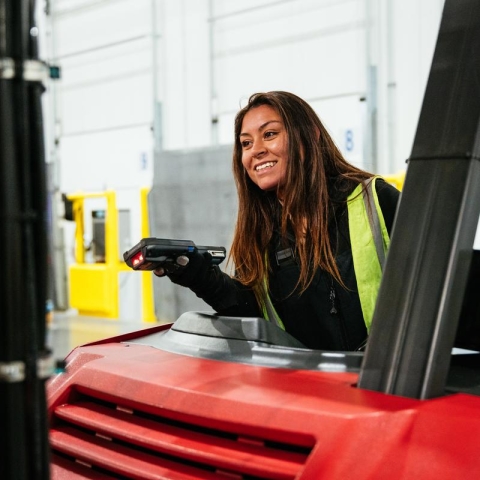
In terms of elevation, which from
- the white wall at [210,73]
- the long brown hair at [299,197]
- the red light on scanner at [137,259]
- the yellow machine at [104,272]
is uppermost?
the white wall at [210,73]

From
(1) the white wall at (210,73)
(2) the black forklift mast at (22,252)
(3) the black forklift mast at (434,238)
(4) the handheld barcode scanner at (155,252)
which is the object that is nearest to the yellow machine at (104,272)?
(1) the white wall at (210,73)

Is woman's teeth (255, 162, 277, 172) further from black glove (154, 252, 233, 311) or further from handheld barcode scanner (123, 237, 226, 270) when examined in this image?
handheld barcode scanner (123, 237, 226, 270)

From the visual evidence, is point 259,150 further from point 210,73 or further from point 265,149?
point 210,73

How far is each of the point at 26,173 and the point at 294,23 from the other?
24.6ft

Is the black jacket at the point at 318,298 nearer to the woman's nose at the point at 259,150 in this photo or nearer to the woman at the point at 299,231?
the woman at the point at 299,231

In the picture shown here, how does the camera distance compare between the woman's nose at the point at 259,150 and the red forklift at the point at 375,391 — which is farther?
the woman's nose at the point at 259,150

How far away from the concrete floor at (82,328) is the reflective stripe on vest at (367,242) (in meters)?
5.32

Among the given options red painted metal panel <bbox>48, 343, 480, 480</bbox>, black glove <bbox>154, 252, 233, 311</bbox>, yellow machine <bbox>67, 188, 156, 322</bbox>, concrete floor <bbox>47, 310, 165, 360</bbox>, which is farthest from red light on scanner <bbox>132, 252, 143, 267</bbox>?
yellow machine <bbox>67, 188, 156, 322</bbox>

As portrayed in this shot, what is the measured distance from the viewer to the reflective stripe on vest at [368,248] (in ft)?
6.70

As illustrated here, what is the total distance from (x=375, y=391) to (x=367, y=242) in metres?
0.74

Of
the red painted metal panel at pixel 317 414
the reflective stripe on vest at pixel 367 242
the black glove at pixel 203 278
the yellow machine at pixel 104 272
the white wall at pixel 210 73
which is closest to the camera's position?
the red painted metal panel at pixel 317 414

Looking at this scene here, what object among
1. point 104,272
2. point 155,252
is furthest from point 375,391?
point 104,272

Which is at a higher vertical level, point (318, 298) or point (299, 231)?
point (299, 231)

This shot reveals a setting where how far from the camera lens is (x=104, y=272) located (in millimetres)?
9250
